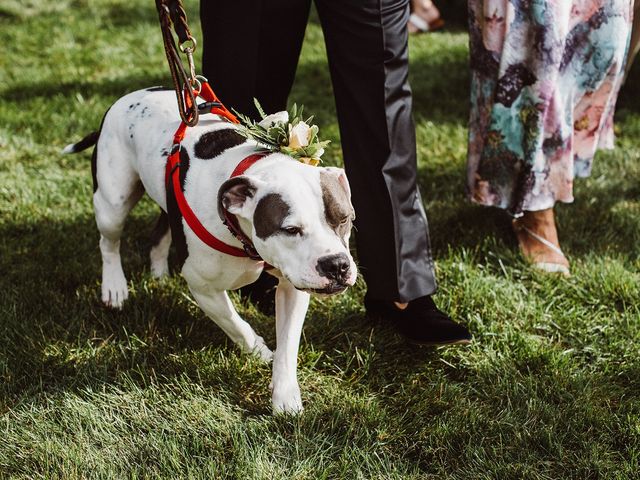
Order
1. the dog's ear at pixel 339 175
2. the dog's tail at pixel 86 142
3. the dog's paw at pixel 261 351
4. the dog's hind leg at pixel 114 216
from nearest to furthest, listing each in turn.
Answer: the dog's ear at pixel 339 175, the dog's paw at pixel 261 351, the dog's hind leg at pixel 114 216, the dog's tail at pixel 86 142

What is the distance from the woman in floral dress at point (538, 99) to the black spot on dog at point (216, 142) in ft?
4.53

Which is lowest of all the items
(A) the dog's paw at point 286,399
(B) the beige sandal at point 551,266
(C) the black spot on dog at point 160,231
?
(B) the beige sandal at point 551,266

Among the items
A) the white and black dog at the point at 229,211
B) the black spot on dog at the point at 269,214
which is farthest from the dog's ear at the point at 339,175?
the black spot on dog at the point at 269,214

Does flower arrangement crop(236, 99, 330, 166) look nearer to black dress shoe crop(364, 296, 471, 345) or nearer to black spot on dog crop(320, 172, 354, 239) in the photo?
black spot on dog crop(320, 172, 354, 239)

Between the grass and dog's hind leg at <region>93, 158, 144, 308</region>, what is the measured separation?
71 millimetres

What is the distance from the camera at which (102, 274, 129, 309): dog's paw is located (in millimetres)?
3053

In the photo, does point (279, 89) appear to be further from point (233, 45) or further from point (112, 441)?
point (112, 441)

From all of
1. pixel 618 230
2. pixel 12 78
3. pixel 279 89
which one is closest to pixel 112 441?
pixel 279 89

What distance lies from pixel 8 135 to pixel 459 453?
136 inches

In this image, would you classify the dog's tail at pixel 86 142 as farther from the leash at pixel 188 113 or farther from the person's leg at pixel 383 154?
the person's leg at pixel 383 154

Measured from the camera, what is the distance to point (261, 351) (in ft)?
9.02

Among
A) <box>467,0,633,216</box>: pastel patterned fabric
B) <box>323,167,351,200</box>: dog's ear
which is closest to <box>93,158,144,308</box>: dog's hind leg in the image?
<box>323,167,351,200</box>: dog's ear

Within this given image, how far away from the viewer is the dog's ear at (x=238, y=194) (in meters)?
2.13

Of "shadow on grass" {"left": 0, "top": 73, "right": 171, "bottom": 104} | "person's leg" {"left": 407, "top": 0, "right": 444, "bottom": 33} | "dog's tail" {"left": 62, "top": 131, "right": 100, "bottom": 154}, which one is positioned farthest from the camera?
"person's leg" {"left": 407, "top": 0, "right": 444, "bottom": 33}
